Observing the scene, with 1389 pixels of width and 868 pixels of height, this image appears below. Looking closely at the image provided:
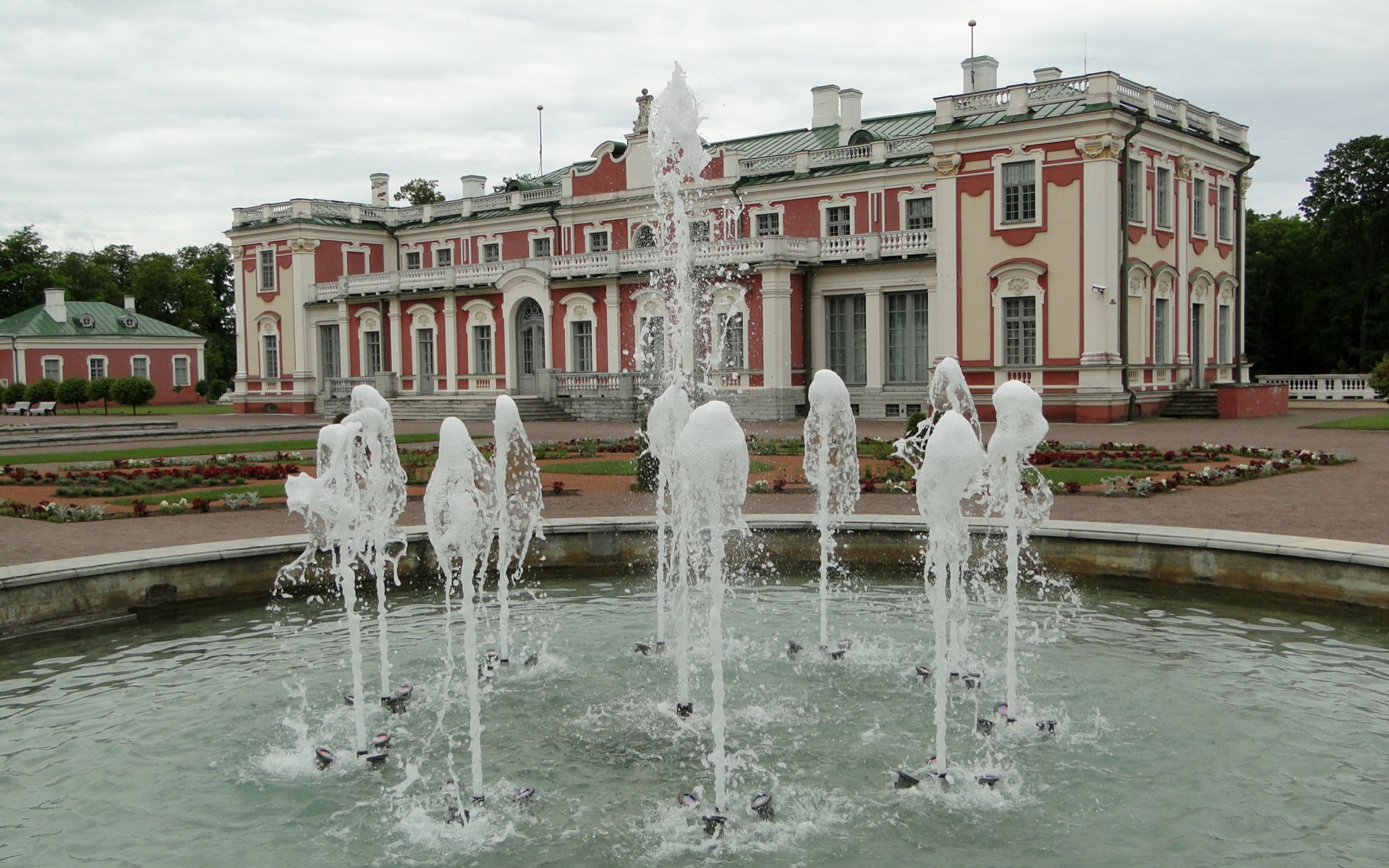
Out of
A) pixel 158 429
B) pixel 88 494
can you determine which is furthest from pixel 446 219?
pixel 88 494

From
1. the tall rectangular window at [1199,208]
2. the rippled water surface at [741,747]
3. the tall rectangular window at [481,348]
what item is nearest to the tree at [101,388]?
the tall rectangular window at [481,348]

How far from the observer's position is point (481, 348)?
40938 mm

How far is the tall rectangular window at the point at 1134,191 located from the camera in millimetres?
29344

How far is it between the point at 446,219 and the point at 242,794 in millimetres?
42686

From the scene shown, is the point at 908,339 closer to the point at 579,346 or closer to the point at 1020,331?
the point at 1020,331

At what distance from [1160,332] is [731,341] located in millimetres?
11994

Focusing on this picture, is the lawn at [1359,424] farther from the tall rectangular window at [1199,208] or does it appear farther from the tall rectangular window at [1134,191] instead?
the tall rectangular window at [1199,208]

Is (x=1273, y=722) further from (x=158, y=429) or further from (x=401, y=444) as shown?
(x=158, y=429)

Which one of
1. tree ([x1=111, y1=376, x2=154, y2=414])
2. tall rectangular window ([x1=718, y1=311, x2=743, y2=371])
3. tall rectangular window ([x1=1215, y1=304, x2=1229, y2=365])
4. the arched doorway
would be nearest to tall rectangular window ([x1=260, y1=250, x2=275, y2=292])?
tree ([x1=111, y1=376, x2=154, y2=414])

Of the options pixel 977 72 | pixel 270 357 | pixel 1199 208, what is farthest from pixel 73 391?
pixel 1199 208

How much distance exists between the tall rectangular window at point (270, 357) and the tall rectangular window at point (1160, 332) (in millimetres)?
33057

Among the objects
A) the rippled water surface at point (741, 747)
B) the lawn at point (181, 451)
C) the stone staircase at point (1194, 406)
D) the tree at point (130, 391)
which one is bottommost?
the rippled water surface at point (741, 747)

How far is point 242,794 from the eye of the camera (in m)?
5.93

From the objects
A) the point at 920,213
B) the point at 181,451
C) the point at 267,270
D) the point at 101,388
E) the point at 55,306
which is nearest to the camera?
the point at 181,451
